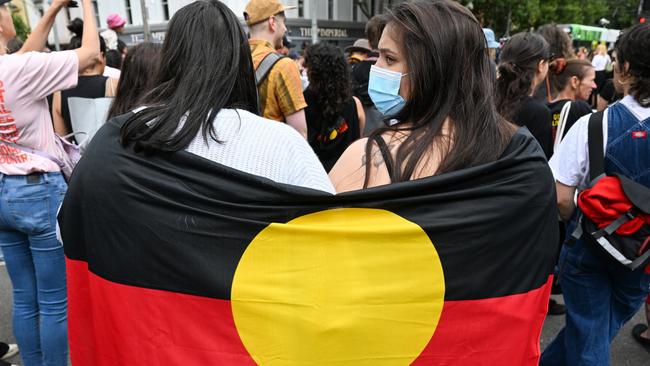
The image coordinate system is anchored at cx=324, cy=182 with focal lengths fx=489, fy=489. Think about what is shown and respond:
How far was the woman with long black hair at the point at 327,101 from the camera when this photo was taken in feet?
13.1

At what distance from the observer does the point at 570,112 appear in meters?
3.33

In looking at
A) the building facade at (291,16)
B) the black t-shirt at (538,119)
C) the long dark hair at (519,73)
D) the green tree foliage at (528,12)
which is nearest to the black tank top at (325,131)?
the long dark hair at (519,73)

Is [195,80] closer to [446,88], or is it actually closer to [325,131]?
[446,88]

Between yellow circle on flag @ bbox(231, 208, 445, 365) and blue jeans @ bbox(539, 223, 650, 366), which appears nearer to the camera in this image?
yellow circle on flag @ bbox(231, 208, 445, 365)

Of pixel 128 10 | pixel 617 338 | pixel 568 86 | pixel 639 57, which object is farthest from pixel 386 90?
pixel 128 10

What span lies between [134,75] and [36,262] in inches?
44.6

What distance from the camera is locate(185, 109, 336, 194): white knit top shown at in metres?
1.52

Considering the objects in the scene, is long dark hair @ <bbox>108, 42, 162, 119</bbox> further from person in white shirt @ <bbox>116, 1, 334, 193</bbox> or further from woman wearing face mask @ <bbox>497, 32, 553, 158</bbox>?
woman wearing face mask @ <bbox>497, 32, 553, 158</bbox>

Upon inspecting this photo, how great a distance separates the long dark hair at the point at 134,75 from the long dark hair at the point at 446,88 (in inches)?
65.6

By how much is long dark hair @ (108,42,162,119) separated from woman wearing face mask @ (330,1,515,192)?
1.62 m

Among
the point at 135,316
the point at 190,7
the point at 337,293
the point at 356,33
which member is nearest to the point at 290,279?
the point at 337,293

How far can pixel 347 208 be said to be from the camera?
1.50 m

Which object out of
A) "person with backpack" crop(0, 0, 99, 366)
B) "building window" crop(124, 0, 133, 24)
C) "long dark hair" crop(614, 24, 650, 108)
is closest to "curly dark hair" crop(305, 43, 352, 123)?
"person with backpack" crop(0, 0, 99, 366)

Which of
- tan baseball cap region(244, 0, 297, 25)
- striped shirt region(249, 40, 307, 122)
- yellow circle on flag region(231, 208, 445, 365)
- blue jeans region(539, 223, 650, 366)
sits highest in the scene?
tan baseball cap region(244, 0, 297, 25)
